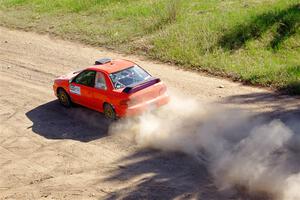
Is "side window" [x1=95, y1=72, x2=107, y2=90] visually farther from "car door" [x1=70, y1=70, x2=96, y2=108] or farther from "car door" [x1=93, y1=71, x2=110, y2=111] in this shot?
"car door" [x1=70, y1=70, x2=96, y2=108]

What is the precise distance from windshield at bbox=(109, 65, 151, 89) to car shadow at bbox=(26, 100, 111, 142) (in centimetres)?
113

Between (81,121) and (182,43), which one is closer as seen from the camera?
(81,121)

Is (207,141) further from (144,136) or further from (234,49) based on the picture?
(234,49)

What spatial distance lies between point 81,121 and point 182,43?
21.9 ft

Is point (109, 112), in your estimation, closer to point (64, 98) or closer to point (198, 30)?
point (64, 98)

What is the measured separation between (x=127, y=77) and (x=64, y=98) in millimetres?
2515

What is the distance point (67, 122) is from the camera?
14227mm

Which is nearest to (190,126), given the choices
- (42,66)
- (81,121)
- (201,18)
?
(81,121)

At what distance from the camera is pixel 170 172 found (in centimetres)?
1105

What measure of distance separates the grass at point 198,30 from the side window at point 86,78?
4.81m

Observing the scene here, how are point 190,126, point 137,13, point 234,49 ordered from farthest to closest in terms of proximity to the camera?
point 137,13, point 234,49, point 190,126

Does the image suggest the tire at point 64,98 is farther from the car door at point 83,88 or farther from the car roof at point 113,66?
the car roof at point 113,66

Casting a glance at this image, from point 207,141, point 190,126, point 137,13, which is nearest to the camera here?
point 207,141

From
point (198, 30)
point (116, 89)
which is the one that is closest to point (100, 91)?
point (116, 89)
